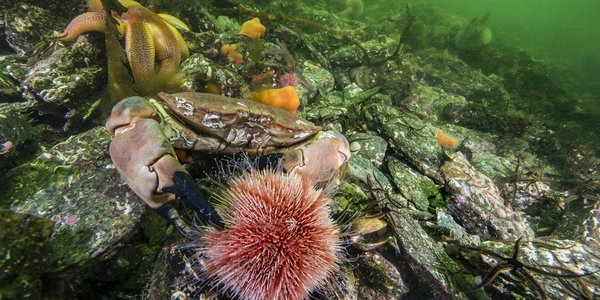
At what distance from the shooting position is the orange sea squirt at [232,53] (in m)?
4.31

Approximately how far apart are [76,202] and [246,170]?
4.87ft

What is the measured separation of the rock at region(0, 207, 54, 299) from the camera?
160cm

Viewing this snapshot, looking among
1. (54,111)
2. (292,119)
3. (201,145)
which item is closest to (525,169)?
(292,119)

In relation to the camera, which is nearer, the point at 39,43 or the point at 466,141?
the point at 39,43

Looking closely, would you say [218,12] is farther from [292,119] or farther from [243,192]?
[243,192]

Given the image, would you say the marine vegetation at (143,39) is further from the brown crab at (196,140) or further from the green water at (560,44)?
the green water at (560,44)

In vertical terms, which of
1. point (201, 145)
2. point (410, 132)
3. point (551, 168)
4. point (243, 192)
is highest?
point (243, 192)

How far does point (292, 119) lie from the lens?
287 centimetres

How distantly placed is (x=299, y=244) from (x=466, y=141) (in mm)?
5754

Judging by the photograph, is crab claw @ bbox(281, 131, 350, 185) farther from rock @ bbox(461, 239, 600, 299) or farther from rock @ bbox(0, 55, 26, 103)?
rock @ bbox(0, 55, 26, 103)

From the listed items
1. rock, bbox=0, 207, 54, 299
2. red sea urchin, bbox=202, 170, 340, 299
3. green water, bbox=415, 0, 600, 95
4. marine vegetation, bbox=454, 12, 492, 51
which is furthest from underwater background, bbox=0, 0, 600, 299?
green water, bbox=415, 0, 600, 95

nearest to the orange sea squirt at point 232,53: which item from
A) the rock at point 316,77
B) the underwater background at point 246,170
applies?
the underwater background at point 246,170

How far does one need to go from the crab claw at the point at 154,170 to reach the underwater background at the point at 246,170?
0.70 feet

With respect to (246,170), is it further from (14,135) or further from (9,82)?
(9,82)
